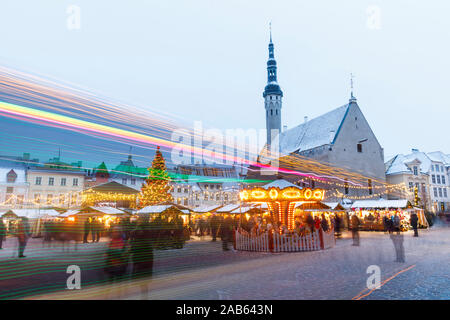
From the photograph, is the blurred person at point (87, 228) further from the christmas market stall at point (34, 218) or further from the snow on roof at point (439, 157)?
the snow on roof at point (439, 157)

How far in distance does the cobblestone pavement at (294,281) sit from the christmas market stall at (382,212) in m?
16.7

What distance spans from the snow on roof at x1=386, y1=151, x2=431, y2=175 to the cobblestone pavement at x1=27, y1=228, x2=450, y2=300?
40816 mm

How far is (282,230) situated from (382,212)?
56.2 feet

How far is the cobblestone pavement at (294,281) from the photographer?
6.65 m

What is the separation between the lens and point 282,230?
613 inches

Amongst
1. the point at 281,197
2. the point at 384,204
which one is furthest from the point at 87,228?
the point at 384,204

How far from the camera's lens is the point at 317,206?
82.4 feet

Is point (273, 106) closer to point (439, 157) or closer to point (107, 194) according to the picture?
point (439, 157)

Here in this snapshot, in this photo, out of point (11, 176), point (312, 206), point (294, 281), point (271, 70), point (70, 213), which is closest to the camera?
point (294, 281)

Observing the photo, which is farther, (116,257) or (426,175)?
(426,175)

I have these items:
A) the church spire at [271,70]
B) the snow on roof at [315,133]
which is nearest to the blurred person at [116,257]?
the snow on roof at [315,133]
